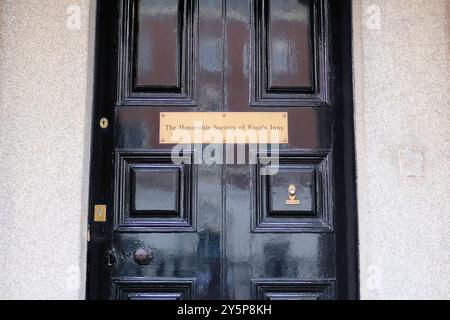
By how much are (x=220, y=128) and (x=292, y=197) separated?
60 cm

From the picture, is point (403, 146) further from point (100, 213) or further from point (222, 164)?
point (100, 213)

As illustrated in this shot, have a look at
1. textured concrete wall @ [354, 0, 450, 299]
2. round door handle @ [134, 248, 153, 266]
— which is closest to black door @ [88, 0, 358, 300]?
round door handle @ [134, 248, 153, 266]

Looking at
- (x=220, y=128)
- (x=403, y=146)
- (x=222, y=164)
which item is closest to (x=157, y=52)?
(x=220, y=128)

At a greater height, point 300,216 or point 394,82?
point 394,82

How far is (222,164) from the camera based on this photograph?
13.4 ft

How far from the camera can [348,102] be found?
13.5 ft

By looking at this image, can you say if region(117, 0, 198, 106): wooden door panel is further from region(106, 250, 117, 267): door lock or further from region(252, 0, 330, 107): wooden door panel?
region(106, 250, 117, 267): door lock

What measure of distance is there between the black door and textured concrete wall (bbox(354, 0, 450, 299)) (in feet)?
0.36

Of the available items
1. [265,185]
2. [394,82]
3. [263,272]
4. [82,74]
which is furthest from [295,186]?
[82,74]

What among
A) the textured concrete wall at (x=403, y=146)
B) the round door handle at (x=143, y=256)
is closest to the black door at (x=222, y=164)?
the round door handle at (x=143, y=256)

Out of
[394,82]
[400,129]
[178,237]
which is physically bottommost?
[178,237]

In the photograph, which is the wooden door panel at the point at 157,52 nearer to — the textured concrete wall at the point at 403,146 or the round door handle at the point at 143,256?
the round door handle at the point at 143,256

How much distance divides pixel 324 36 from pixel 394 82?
0.52 m
